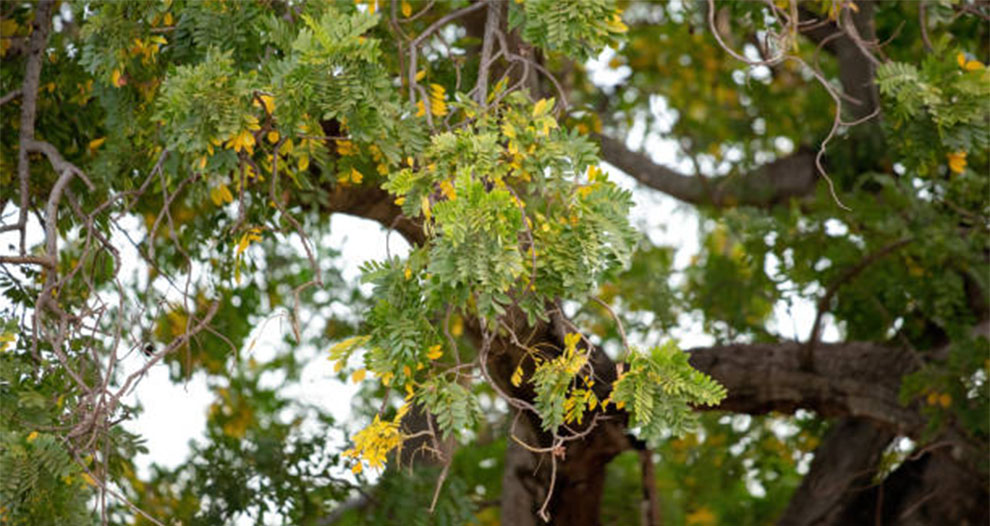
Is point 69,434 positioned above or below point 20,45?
below

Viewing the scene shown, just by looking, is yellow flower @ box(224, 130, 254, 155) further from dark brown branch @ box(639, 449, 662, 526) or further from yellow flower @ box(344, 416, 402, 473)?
dark brown branch @ box(639, 449, 662, 526)

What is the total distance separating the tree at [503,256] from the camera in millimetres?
3328

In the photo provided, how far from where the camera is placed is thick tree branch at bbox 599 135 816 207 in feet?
23.5

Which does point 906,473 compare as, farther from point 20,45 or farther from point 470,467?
point 20,45

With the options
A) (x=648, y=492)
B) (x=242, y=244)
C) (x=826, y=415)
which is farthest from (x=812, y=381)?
(x=242, y=244)

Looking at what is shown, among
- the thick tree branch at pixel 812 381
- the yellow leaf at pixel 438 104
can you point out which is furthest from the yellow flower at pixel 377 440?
the thick tree branch at pixel 812 381

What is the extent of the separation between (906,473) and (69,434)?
13.8 feet

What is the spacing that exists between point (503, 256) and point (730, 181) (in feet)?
14.4

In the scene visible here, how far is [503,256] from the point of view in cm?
307

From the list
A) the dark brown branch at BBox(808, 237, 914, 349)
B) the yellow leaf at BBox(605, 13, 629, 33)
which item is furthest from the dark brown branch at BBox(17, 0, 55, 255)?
the dark brown branch at BBox(808, 237, 914, 349)

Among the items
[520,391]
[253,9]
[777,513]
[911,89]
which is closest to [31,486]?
[253,9]

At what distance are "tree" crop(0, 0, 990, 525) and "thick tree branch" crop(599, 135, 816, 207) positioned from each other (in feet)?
0.06

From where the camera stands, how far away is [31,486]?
3.56 m

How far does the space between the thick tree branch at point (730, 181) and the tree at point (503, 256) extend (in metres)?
0.02
